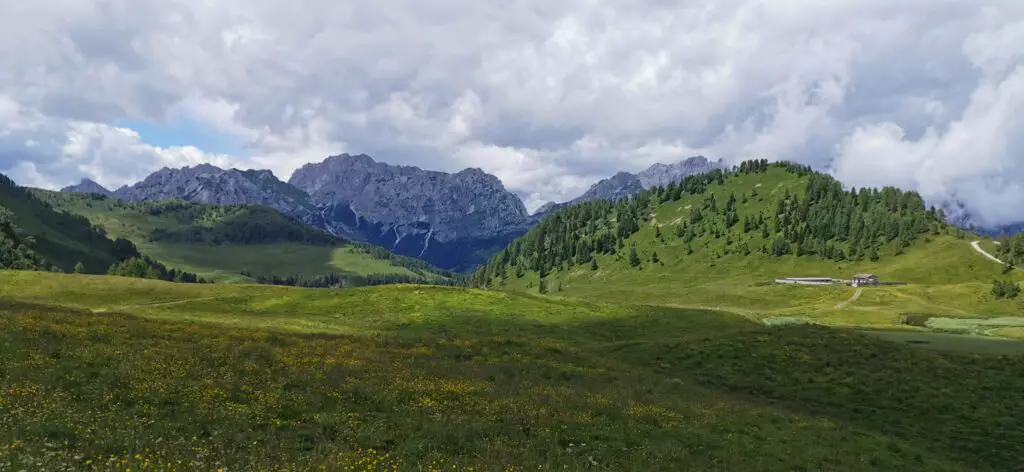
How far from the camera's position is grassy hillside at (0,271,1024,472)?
16.6 metres

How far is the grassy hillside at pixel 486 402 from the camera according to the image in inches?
653

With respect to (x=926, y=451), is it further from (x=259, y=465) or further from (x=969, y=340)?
(x=969, y=340)

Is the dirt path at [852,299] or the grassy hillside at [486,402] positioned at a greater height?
the dirt path at [852,299]

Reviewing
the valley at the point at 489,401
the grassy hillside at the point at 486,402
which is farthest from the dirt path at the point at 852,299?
the grassy hillside at the point at 486,402

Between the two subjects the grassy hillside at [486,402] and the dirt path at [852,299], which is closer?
the grassy hillside at [486,402]

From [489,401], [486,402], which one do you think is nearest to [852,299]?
[489,401]

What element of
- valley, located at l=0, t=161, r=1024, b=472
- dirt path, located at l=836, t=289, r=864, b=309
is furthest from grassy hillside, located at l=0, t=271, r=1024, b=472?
dirt path, located at l=836, t=289, r=864, b=309

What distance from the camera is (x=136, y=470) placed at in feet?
40.5

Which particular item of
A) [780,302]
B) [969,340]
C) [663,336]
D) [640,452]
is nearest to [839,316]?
[780,302]

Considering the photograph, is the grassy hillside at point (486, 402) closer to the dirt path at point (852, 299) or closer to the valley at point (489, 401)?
the valley at point (489, 401)

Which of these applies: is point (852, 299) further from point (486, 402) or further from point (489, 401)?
point (486, 402)

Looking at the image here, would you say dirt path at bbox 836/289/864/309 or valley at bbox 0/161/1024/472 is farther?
dirt path at bbox 836/289/864/309

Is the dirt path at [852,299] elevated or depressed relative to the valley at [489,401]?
elevated

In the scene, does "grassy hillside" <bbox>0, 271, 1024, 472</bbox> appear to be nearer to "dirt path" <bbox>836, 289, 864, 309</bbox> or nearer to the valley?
the valley
